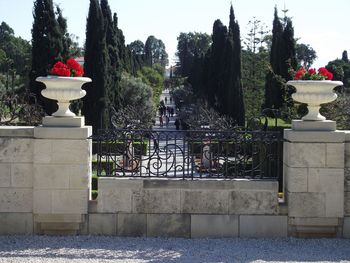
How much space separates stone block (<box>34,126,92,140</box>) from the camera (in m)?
7.26

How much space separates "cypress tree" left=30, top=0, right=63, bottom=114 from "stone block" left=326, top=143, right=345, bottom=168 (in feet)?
60.8

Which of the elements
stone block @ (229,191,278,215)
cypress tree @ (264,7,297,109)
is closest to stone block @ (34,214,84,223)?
stone block @ (229,191,278,215)

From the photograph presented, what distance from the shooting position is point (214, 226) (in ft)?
24.4

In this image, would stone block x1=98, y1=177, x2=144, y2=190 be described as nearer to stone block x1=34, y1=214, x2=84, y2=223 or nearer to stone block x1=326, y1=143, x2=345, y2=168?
stone block x1=34, y1=214, x2=84, y2=223

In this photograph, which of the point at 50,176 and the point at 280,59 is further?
the point at 280,59

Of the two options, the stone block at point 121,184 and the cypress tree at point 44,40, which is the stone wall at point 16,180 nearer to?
the stone block at point 121,184

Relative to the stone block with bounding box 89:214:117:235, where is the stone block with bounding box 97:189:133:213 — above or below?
above

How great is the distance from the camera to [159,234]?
745 cm

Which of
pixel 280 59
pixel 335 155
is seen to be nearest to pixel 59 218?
pixel 335 155

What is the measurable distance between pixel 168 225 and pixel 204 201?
1.97ft

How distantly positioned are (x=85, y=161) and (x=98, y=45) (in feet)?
62.5

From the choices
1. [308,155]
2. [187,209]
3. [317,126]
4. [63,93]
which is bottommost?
[187,209]

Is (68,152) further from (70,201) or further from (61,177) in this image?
(70,201)

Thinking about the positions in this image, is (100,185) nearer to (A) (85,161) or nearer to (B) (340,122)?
(A) (85,161)
